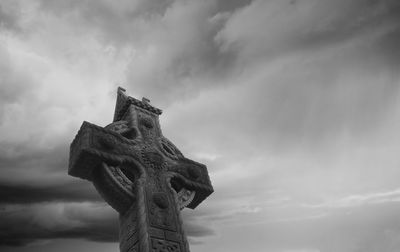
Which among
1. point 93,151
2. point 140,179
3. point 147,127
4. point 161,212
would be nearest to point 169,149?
point 147,127

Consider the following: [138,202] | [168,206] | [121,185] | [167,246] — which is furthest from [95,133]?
[167,246]

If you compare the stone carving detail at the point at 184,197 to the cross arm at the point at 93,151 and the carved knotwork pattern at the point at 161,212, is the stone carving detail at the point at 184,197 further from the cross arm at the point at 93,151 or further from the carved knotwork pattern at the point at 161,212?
the cross arm at the point at 93,151

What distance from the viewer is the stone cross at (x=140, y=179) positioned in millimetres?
5352

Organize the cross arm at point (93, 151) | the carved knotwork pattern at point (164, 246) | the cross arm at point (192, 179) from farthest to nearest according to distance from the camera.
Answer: the cross arm at point (192, 179)
the cross arm at point (93, 151)
the carved knotwork pattern at point (164, 246)

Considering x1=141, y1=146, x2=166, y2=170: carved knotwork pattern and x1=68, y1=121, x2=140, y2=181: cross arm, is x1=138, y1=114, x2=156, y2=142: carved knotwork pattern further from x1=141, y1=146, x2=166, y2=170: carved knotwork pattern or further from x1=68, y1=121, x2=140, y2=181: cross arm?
x1=68, y1=121, x2=140, y2=181: cross arm

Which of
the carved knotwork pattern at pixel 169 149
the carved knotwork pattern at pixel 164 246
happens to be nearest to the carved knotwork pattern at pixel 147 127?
the carved knotwork pattern at pixel 169 149

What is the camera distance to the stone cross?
5352mm

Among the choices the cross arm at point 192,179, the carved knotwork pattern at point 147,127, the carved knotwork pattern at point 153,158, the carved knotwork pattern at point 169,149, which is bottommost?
the cross arm at point 192,179

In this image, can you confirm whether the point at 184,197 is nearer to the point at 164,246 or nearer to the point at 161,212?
the point at 161,212

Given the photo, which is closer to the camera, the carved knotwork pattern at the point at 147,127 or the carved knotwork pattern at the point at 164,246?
the carved knotwork pattern at the point at 164,246

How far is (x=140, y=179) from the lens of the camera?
5906 millimetres

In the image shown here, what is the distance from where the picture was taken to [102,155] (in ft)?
18.6

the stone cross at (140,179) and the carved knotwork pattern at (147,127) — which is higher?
the carved knotwork pattern at (147,127)

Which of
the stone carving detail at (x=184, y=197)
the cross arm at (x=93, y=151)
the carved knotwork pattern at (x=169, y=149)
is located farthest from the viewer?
the carved knotwork pattern at (x=169, y=149)
